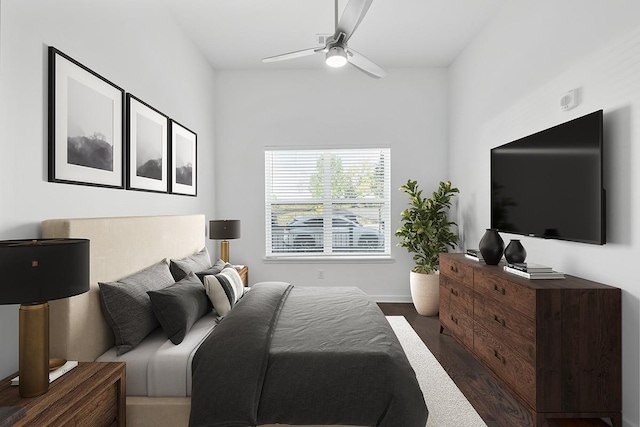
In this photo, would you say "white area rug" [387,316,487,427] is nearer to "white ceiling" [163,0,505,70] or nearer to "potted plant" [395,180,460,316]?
"potted plant" [395,180,460,316]

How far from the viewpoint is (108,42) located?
97.4 inches

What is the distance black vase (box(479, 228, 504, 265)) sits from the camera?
285cm

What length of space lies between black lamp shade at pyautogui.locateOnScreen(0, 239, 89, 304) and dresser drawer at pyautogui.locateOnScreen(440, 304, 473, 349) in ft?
9.10

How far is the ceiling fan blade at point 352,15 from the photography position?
2164 millimetres

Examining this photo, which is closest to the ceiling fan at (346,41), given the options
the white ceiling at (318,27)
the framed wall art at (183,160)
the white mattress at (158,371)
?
the white ceiling at (318,27)

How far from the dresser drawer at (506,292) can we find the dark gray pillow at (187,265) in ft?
7.37

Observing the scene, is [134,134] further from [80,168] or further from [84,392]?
[84,392]

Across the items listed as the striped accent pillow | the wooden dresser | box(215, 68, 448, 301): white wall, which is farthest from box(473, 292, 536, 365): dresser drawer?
box(215, 68, 448, 301): white wall

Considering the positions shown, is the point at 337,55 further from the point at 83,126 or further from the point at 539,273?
the point at 539,273

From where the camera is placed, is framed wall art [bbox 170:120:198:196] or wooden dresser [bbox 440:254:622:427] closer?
wooden dresser [bbox 440:254:622:427]

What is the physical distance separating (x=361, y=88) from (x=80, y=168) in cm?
362

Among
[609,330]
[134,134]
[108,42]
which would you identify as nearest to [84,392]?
[134,134]

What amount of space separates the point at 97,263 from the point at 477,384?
2.66 m

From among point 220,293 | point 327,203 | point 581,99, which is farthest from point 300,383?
point 327,203
